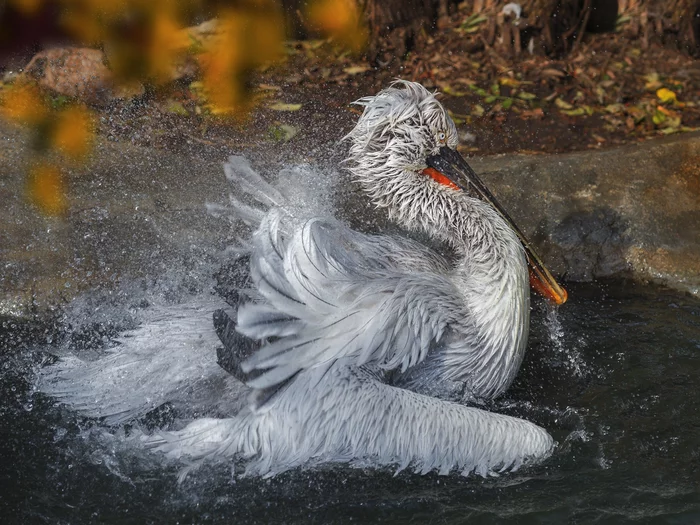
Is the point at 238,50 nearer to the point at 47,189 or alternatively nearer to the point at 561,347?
the point at 47,189

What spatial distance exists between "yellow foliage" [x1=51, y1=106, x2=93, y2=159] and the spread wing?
6.95 ft

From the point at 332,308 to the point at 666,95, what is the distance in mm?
4187

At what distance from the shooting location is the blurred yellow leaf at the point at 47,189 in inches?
198

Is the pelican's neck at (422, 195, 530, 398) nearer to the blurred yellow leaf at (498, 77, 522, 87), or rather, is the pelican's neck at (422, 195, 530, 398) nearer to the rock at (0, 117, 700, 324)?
the rock at (0, 117, 700, 324)

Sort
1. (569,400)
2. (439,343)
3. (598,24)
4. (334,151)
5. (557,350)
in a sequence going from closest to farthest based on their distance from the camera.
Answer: (439,343)
(569,400)
(557,350)
(334,151)
(598,24)

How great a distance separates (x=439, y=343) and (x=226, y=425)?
1.02 meters

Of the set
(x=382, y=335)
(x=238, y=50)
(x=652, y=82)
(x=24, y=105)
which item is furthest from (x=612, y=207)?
(x=24, y=105)

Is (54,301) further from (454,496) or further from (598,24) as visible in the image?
(598,24)

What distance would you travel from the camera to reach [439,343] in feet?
12.7

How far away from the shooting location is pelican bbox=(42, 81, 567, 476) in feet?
11.7

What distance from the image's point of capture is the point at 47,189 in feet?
16.9

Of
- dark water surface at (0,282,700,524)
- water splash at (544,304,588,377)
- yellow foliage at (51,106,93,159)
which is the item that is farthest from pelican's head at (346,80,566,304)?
yellow foliage at (51,106,93,159)

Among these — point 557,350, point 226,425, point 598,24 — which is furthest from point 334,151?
point 598,24

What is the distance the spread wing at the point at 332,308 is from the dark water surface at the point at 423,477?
1.64 feet
